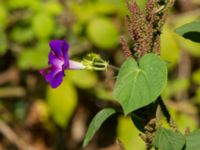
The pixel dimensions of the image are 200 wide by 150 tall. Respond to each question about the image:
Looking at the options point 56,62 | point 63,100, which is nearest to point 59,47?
point 56,62

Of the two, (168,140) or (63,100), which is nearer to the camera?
(168,140)

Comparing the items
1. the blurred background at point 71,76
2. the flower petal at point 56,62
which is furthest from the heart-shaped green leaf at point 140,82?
the blurred background at point 71,76

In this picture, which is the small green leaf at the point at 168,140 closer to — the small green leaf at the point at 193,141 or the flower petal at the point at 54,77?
the small green leaf at the point at 193,141

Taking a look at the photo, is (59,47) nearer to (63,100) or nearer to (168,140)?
(168,140)

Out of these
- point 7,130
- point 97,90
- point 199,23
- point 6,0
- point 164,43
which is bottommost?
point 7,130

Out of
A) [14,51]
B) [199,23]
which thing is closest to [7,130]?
[14,51]

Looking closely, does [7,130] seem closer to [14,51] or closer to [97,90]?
[14,51]
